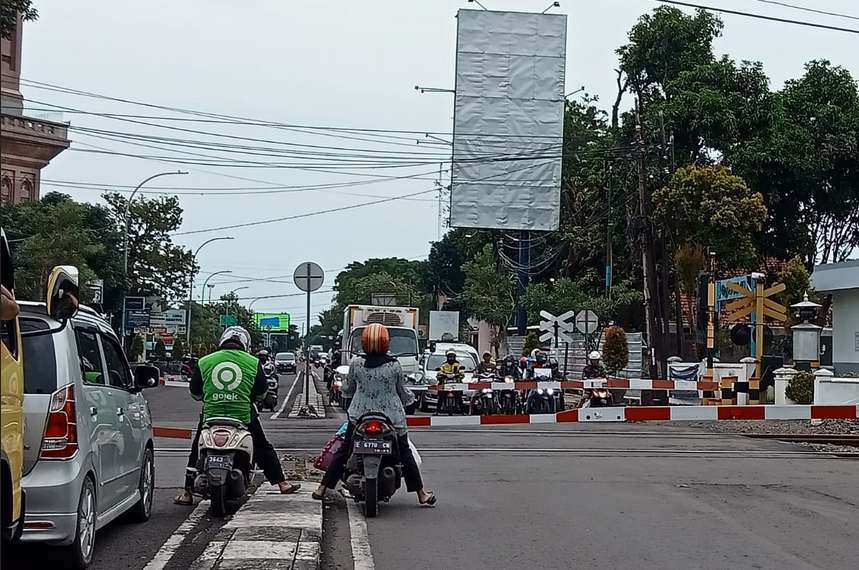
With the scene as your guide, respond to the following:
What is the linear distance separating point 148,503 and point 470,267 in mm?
44609

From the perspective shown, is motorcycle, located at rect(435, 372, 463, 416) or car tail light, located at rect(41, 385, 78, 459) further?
motorcycle, located at rect(435, 372, 463, 416)

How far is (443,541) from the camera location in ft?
27.1

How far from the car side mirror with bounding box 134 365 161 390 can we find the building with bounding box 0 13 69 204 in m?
46.0

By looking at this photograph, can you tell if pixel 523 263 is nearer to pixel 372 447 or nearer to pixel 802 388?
pixel 802 388

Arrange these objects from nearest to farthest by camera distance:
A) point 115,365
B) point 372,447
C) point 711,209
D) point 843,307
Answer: point 115,365 → point 372,447 → point 843,307 → point 711,209

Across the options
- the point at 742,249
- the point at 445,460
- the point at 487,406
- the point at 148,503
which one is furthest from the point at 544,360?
the point at 148,503

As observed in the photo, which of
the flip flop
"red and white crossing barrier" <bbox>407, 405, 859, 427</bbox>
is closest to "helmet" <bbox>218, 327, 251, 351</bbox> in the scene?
the flip flop

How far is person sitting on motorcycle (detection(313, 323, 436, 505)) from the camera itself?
9227mm

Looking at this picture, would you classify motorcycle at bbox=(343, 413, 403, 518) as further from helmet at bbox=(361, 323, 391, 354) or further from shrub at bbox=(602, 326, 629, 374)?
shrub at bbox=(602, 326, 629, 374)

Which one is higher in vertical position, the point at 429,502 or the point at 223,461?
the point at 223,461

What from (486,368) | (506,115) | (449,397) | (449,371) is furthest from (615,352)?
(449,397)

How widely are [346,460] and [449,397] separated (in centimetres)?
1709

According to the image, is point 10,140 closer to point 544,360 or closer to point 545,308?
point 545,308

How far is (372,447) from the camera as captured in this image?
29.8 ft
